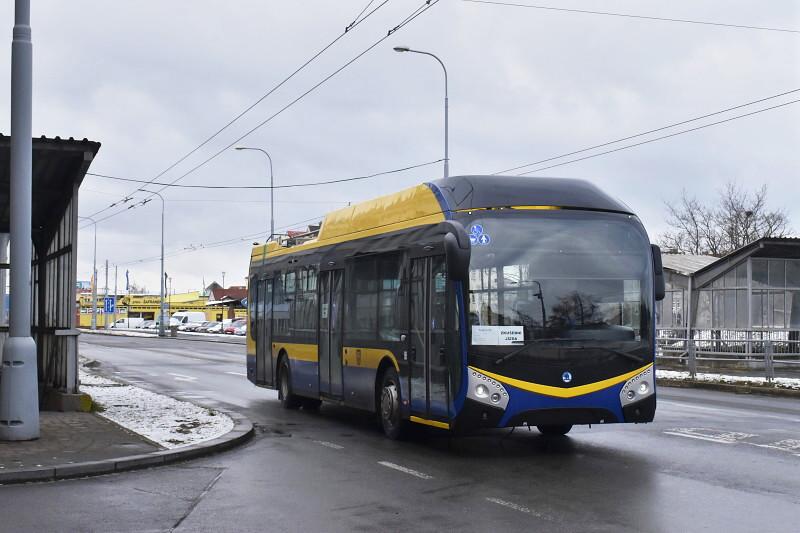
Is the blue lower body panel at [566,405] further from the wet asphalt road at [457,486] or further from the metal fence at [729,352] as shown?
the metal fence at [729,352]

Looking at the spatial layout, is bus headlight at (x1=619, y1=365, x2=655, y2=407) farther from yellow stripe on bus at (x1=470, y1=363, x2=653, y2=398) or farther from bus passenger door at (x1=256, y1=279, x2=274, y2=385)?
bus passenger door at (x1=256, y1=279, x2=274, y2=385)

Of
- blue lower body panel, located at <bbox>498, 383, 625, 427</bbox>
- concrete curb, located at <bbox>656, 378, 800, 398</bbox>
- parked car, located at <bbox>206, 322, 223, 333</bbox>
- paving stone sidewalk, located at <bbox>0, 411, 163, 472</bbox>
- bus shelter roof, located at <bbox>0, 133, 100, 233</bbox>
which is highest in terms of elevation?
bus shelter roof, located at <bbox>0, 133, 100, 233</bbox>

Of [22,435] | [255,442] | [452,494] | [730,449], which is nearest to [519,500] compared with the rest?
[452,494]

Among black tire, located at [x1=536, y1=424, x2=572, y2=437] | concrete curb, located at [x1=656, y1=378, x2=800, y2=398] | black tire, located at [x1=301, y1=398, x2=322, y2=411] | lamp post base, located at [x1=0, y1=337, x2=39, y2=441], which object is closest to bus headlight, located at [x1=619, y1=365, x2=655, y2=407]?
black tire, located at [x1=536, y1=424, x2=572, y2=437]

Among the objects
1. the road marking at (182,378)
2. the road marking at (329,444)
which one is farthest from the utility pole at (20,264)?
the road marking at (182,378)

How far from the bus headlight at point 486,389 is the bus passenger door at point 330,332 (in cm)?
408

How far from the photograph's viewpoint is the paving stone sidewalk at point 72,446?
1007 cm

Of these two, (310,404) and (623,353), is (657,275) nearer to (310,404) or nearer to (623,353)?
(623,353)

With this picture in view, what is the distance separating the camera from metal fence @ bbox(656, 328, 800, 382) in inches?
995

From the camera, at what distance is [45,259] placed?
17.5 meters

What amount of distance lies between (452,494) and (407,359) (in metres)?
3.36

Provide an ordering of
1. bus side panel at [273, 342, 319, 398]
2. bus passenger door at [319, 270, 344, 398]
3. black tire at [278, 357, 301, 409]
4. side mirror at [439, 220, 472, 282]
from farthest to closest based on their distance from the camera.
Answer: black tire at [278, 357, 301, 409], bus side panel at [273, 342, 319, 398], bus passenger door at [319, 270, 344, 398], side mirror at [439, 220, 472, 282]

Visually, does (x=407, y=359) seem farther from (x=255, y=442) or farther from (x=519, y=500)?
(x=519, y=500)

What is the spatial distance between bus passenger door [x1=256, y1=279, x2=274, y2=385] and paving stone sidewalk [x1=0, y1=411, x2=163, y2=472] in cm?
482
